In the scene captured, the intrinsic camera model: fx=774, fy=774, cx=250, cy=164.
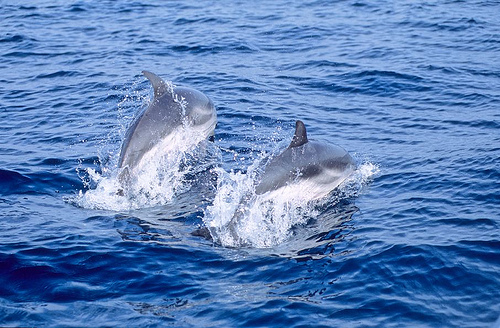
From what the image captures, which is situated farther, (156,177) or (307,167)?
(156,177)

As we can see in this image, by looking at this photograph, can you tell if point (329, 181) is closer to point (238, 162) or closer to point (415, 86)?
point (238, 162)

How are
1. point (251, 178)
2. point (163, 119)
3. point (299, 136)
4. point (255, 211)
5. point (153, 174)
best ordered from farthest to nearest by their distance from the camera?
1. point (163, 119)
2. point (153, 174)
3. point (299, 136)
4. point (251, 178)
5. point (255, 211)

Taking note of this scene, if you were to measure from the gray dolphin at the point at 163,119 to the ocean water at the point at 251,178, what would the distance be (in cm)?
41

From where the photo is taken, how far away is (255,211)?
446 inches

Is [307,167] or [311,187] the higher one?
[307,167]

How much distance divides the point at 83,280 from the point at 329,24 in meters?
16.7

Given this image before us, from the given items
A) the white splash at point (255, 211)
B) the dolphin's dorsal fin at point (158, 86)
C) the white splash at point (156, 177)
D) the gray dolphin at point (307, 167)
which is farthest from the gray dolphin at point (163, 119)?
the gray dolphin at point (307, 167)

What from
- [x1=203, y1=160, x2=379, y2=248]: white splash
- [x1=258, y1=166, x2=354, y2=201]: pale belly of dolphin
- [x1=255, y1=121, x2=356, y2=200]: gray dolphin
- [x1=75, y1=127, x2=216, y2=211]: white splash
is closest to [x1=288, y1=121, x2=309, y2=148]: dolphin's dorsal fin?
[x1=255, y1=121, x2=356, y2=200]: gray dolphin

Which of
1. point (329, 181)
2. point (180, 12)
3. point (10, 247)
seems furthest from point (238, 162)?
point (180, 12)

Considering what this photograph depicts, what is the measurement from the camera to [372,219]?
1169 centimetres

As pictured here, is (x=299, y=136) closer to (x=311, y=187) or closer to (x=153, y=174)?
(x=311, y=187)

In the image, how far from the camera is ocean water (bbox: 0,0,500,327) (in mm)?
9359

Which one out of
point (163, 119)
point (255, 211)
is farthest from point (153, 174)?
point (255, 211)

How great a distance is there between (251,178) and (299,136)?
40.0 inches
